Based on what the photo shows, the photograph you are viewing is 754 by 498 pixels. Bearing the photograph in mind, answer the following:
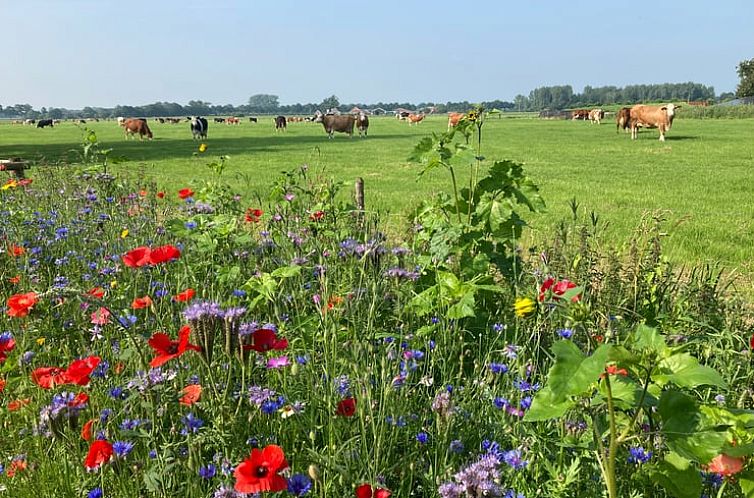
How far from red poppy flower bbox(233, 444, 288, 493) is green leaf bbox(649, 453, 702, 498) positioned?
40.1 inches

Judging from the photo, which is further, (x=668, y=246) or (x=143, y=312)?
(x=668, y=246)

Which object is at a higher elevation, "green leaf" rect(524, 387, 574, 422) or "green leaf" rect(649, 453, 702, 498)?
"green leaf" rect(524, 387, 574, 422)

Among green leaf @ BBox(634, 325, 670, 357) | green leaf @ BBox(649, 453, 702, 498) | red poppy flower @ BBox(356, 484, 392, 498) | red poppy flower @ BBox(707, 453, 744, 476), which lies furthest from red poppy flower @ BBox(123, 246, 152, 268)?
red poppy flower @ BBox(707, 453, 744, 476)

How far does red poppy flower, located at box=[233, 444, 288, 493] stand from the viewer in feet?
4.17

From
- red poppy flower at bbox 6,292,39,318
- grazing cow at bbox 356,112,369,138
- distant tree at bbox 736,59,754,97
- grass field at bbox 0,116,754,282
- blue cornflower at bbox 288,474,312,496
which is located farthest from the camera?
distant tree at bbox 736,59,754,97

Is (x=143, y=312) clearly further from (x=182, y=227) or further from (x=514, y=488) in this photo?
(x=514, y=488)

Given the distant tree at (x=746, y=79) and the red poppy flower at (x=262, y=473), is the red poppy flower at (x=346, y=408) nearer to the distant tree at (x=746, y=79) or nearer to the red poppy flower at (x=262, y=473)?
the red poppy flower at (x=262, y=473)

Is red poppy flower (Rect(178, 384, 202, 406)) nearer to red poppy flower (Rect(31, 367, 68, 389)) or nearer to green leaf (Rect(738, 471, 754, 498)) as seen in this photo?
red poppy flower (Rect(31, 367, 68, 389))

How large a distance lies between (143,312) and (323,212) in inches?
48.4

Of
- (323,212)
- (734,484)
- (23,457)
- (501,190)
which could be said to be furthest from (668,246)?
(23,457)

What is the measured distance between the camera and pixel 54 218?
493 centimetres

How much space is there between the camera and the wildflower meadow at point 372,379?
4.96 feet

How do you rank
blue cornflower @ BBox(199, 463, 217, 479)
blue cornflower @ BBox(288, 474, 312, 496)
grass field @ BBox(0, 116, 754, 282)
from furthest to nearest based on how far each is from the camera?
grass field @ BBox(0, 116, 754, 282)
blue cornflower @ BBox(199, 463, 217, 479)
blue cornflower @ BBox(288, 474, 312, 496)

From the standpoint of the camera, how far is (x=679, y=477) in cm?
153
